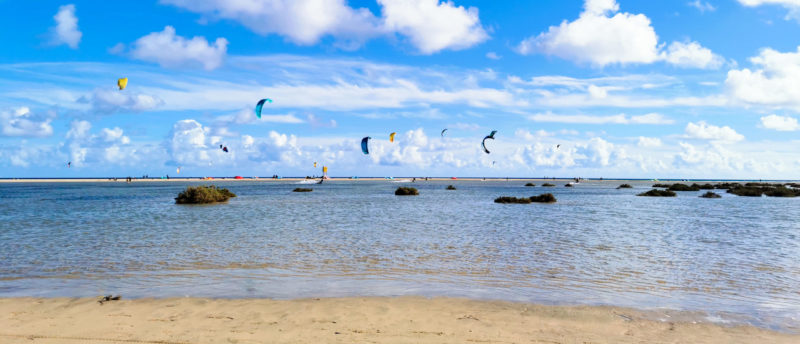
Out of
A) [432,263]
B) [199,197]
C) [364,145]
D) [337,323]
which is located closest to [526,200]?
[364,145]

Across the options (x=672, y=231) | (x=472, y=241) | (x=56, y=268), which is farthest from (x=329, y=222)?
(x=672, y=231)

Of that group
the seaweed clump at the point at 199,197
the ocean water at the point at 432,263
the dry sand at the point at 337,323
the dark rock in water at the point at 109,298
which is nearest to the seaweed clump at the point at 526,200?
the ocean water at the point at 432,263

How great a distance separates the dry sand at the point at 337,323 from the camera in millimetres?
7242

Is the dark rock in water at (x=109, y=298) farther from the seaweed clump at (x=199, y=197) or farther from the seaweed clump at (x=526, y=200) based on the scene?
the seaweed clump at (x=526, y=200)

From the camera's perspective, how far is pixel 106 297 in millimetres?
9703

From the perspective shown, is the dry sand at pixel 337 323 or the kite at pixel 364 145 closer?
the dry sand at pixel 337 323

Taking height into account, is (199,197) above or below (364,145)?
below

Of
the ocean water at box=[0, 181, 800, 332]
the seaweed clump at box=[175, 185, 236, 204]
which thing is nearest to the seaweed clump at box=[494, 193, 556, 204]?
the ocean water at box=[0, 181, 800, 332]

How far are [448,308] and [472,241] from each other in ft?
32.2

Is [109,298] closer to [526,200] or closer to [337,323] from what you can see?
[337,323]

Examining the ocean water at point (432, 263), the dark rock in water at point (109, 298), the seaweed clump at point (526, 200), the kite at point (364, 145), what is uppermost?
the kite at point (364, 145)

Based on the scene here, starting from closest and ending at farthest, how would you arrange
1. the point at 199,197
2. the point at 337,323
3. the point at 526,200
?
the point at 337,323 < the point at 199,197 < the point at 526,200

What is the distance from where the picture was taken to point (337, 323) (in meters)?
7.97

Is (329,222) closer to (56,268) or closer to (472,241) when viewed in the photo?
(472,241)
